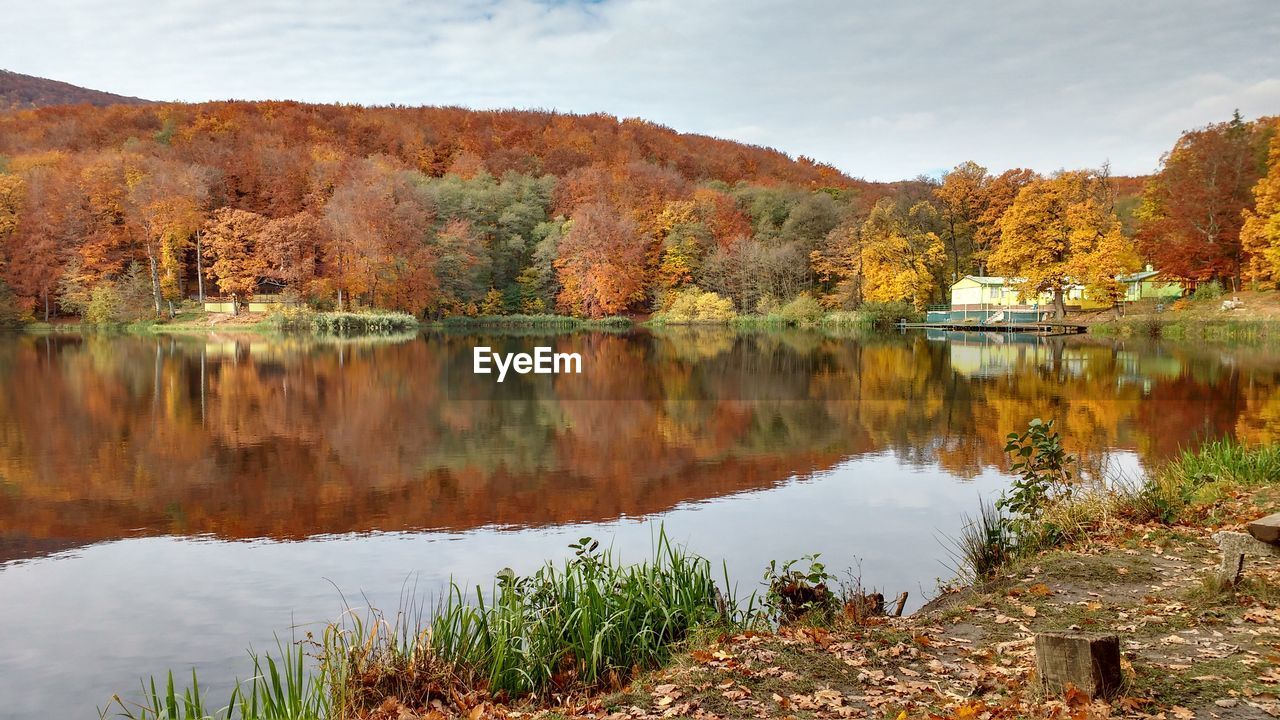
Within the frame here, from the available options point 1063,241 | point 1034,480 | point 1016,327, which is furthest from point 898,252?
point 1034,480

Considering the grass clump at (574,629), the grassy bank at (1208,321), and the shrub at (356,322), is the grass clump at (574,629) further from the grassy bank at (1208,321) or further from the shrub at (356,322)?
the shrub at (356,322)

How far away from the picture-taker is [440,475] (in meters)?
11.3

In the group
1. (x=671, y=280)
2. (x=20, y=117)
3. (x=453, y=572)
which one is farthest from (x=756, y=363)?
(x=20, y=117)

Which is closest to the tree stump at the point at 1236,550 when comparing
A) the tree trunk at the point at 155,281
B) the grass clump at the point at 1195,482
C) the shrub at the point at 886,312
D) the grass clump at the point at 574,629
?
the grass clump at the point at 1195,482

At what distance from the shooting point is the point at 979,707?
3561mm

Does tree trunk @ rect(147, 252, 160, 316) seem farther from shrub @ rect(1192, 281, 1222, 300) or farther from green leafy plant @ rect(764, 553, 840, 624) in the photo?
shrub @ rect(1192, 281, 1222, 300)

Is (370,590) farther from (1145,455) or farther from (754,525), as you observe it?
(1145,455)

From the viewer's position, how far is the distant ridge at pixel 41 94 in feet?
373

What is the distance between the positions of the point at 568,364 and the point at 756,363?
6.33 metres

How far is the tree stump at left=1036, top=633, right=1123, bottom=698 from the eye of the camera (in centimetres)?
351

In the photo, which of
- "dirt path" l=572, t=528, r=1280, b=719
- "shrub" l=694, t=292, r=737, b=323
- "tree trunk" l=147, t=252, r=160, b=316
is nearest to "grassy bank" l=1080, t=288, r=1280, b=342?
"shrub" l=694, t=292, r=737, b=323

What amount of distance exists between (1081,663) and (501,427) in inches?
486

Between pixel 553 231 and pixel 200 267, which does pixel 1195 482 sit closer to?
pixel 200 267

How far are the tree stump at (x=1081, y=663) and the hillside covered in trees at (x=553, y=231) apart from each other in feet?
138
